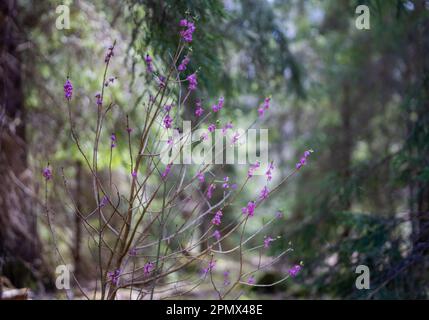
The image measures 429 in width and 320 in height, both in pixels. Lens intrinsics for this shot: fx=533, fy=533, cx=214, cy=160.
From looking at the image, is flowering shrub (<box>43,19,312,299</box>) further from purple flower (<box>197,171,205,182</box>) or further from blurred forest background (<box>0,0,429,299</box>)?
blurred forest background (<box>0,0,429,299</box>)

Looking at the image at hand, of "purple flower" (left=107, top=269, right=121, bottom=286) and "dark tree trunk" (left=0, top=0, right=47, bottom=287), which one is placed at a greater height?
"dark tree trunk" (left=0, top=0, right=47, bottom=287)

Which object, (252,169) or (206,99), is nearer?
(252,169)

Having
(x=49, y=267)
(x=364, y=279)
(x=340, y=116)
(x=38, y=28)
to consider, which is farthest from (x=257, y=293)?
(x=340, y=116)

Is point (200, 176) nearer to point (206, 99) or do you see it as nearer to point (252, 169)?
point (252, 169)

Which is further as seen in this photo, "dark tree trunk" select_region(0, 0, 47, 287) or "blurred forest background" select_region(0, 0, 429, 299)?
"dark tree trunk" select_region(0, 0, 47, 287)

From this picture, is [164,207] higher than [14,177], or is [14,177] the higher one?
[14,177]

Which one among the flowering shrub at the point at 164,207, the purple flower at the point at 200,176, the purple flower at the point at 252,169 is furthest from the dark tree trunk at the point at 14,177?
the purple flower at the point at 252,169

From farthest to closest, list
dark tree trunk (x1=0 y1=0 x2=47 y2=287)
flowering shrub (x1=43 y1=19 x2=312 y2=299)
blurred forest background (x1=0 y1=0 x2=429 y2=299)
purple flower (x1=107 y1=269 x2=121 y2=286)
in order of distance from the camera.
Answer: dark tree trunk (x1=0 y1=0 x2=47 y2=287)
blurred forest background (x1=0 y1=0 x2=429 y2=299)
purple flower (x1=107 y1=269 x2=121 y2=286)
flowering shrub (x1=43 y1=19 x2=312 y2=299)

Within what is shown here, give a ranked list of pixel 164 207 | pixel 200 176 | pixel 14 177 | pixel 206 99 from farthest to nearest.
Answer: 1. pixel 14 177
2. pixel 206 99
3. pixel 200 176
4. pixel 164 207

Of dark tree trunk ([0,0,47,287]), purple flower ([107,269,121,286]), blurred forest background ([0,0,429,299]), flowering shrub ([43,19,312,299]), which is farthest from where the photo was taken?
dark tree trunk ([0,0,47,287])

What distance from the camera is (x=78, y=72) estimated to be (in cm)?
661

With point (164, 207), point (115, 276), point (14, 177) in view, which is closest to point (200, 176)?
point (164, 207)

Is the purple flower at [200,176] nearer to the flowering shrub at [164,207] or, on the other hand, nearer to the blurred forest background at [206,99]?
the flowering shrub at [164,207]

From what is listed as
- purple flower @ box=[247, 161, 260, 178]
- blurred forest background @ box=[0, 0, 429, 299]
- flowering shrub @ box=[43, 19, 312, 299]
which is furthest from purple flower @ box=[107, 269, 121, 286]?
blurred forest background @ box=[0, 0, 429, 299]
